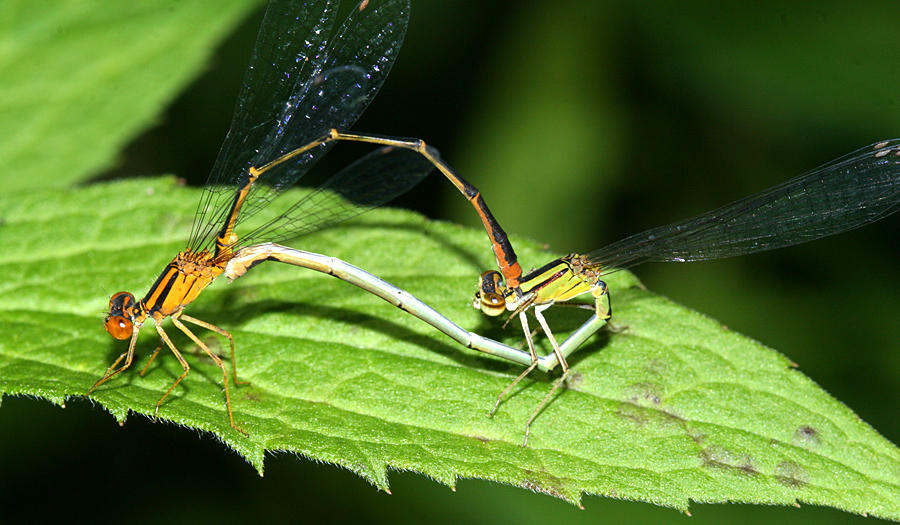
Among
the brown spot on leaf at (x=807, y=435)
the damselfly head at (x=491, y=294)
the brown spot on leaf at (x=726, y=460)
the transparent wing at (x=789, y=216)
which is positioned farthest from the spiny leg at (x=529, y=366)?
the brown spot on leaf at (x=807, y=435)

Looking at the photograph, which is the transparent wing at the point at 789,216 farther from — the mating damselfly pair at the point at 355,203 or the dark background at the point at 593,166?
the dark background at the point at 593,166

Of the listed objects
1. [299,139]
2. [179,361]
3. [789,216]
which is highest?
[299,139]

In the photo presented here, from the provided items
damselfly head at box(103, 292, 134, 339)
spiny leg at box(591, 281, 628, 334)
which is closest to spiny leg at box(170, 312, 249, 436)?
damselfly head at box(103, 292, 134, 339)

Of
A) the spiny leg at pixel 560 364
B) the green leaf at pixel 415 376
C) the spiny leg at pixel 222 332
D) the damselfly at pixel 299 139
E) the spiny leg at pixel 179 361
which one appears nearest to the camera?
the green leaf at pixel 415 376

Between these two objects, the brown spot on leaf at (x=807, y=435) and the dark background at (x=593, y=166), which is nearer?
the brown spot on leaf at (x=807, y=435)

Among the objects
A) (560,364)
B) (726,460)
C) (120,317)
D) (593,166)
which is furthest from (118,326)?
(593,166)

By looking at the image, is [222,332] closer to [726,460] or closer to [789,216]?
[726,460]
